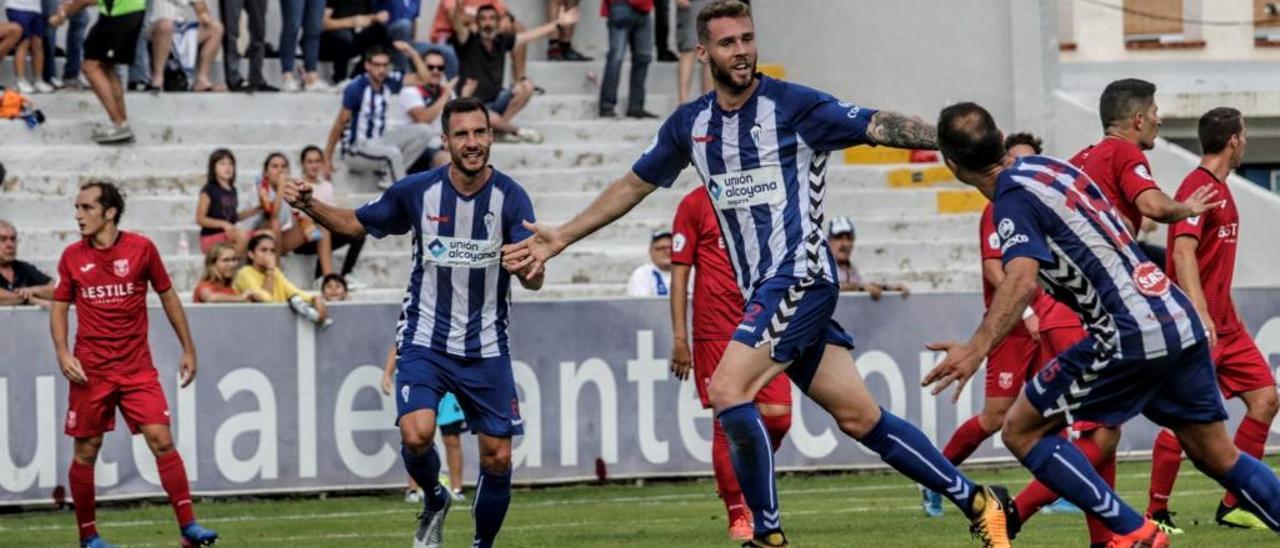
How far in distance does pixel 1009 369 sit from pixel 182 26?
10477mm

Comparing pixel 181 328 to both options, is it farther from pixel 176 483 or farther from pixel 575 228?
pixel 575 228

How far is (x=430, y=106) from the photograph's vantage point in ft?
67.6

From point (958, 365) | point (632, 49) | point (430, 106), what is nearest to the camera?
point (958, 365)

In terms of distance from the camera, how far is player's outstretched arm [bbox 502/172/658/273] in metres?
9.54

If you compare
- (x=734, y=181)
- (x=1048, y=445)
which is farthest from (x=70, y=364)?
(x=1048, y=445)

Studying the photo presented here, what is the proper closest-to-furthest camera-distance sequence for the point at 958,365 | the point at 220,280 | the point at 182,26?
the point at 958,365 → the point at 220,280 → the point at 182,26

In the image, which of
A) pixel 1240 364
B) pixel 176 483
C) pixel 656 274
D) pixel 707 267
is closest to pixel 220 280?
pixel 656 274

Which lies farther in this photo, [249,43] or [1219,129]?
[249,43]

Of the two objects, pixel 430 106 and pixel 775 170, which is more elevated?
pixel 430 106

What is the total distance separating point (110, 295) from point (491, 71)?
9.04m

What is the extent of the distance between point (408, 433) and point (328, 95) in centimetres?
1092

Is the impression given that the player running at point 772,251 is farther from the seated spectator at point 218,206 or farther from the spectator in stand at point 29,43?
the spectator in stand at point 29,43

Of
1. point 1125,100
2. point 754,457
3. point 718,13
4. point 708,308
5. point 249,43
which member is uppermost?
point 249,43

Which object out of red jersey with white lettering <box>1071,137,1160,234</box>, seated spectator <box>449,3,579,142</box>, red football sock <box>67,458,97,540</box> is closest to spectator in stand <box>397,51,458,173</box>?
seated spectator <box>449,3,579,142</box>
